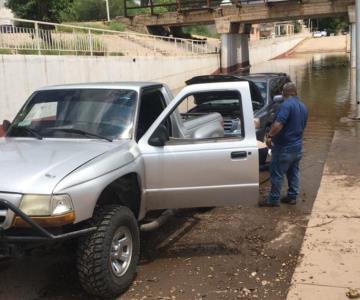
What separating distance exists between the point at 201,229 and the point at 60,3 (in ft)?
57.9

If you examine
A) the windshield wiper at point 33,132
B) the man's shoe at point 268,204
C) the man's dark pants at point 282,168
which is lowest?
the man's shoe at point 268,204

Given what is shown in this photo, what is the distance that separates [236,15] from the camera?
4347cm

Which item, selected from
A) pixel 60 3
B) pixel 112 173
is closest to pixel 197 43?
pixel 60 3

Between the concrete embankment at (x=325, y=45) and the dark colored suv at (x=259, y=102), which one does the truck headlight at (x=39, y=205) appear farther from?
the concrete embankment at (x=325, y=45)

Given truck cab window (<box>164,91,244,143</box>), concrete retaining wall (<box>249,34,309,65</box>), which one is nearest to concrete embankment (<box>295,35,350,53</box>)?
concrete retaining wall (<box>249,34,309,65</box>)

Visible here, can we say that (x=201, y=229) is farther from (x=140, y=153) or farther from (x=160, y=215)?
(x=140, y=153)

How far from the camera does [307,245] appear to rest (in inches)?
218

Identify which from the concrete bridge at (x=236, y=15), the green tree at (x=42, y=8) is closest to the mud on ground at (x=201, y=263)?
the green tree at (x=42, y=8)

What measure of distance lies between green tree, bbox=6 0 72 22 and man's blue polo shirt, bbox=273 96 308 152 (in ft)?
55.2

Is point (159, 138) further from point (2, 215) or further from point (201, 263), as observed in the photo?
point (2, 215)

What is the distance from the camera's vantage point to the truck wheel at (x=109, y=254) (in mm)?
4164

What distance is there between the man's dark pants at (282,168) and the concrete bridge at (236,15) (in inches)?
1376

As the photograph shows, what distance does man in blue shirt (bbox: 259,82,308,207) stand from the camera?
6836 millimetres

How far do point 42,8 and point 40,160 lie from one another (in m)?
18.7
